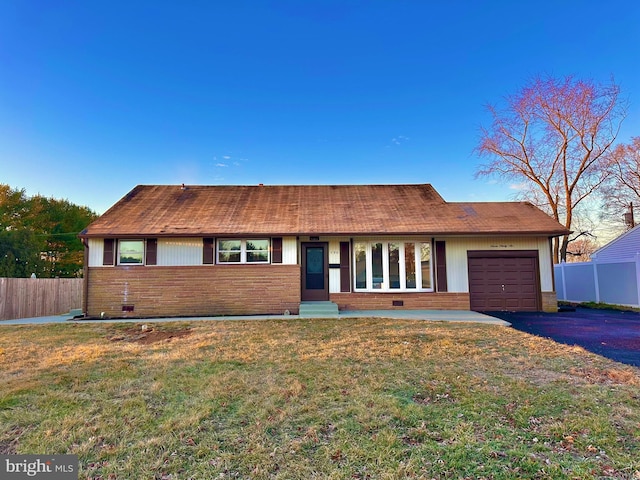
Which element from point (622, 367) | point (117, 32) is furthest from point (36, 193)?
point (622, 367)

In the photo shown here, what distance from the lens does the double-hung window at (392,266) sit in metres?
12.2

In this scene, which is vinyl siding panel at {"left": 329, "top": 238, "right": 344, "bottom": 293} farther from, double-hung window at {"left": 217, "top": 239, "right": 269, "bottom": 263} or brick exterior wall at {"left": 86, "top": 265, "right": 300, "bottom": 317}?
double-hung window at {"left": 217, "top": 239, "right": 269, "bottom": 263}

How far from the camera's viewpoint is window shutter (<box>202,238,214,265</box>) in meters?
11.9

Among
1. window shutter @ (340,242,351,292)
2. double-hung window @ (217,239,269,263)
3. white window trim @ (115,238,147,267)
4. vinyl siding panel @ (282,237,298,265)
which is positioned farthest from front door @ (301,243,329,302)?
white window trim @ (115,238,147,267)

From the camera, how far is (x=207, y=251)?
39.1ft

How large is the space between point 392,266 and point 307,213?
3.84 m

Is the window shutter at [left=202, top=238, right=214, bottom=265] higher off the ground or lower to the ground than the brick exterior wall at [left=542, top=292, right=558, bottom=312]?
higher

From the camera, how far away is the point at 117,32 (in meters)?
Answer: 11.8

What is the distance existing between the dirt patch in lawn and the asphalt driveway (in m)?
8.45

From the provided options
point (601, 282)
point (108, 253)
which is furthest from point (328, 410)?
point (601, 282)

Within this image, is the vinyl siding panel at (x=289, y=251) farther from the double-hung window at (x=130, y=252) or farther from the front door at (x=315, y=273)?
the double-hung window at (x=130, y=252)

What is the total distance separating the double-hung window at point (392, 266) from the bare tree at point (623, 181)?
673 inches

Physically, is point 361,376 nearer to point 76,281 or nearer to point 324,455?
point 324,455

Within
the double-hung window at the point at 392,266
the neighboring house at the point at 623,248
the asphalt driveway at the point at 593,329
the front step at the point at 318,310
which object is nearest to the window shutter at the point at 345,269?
the double-hung window at the point at 392,266
